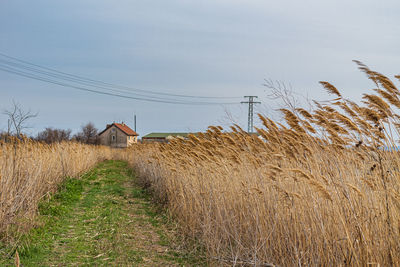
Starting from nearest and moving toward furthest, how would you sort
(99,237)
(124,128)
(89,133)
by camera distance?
(99,237) < (89,133) < (124,128)

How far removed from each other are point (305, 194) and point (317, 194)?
14 cm

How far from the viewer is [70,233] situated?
727cm

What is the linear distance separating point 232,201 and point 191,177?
6.23 feet

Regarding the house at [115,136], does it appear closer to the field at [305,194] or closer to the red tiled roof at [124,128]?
the red tiled roof at [124,128]

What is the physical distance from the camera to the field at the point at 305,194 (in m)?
3.30

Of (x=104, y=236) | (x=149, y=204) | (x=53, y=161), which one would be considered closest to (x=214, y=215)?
(x=104, y=236)

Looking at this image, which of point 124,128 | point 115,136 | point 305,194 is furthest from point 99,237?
point 124,128

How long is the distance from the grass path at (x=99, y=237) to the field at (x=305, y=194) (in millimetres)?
531

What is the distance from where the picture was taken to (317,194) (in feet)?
13.4

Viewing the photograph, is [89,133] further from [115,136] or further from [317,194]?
[317,194]

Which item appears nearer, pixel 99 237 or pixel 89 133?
pixel 99 237

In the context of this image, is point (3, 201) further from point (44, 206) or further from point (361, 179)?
point (361, 179)

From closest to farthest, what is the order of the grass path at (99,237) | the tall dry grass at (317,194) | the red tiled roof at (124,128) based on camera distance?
the tall dry grass at (317,194) < the grass path at (99,237) < the red tiled roof at (124,128)

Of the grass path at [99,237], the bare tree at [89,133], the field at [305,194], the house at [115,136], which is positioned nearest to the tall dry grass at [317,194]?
the field at [305,194]
